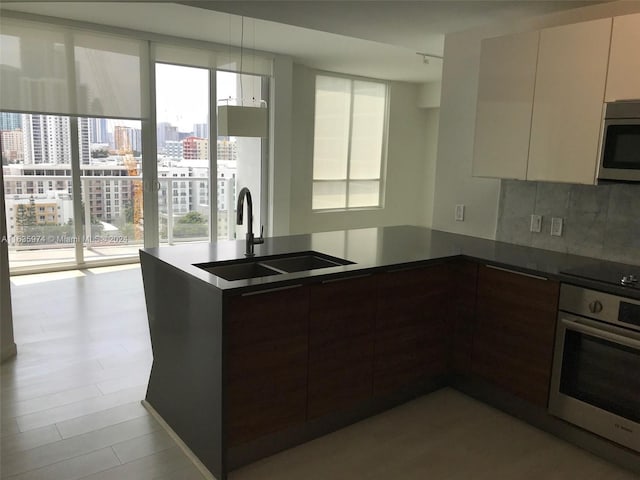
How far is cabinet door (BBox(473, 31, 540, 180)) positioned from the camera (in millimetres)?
2838

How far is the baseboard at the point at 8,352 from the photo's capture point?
11.0 feet

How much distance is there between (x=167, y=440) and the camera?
8.25 feet

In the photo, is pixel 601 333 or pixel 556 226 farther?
pixel 556 226

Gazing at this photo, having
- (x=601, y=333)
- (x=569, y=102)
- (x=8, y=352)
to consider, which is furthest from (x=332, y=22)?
(x=8, y=352)

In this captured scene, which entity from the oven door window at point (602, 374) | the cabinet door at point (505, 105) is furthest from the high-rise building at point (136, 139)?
the oven door window at point (602, 374)

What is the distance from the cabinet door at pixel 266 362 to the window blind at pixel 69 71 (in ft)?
14.7

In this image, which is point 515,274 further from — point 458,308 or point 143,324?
point 143,324

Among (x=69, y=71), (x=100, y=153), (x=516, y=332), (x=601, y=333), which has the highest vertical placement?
(x=69, y=71)

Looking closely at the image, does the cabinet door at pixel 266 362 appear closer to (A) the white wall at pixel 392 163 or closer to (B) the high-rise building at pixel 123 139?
(B) the high-rise building at pixel 123 139

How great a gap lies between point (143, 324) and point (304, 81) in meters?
4.56

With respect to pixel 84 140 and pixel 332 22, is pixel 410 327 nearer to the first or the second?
pixel 332 22

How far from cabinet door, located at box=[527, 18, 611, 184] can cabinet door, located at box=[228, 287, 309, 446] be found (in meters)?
1.59

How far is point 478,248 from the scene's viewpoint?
3.18 m

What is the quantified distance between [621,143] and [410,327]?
1.44 meters
